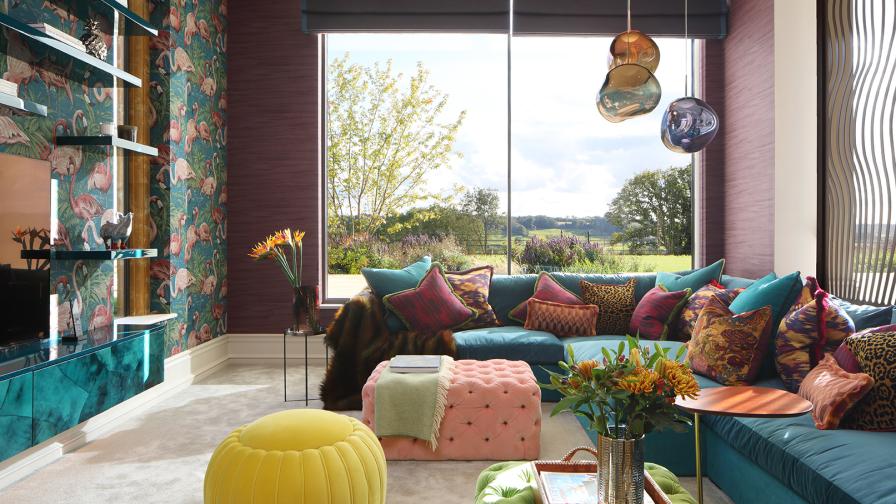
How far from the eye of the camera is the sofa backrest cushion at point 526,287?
4.94 metres

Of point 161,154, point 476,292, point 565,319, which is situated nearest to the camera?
point 161,154

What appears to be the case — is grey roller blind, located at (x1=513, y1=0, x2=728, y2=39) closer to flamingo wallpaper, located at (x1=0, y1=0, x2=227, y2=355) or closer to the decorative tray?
flamingo wallpaper, located at (x1=0, y1=0, x2=227, y2=355)

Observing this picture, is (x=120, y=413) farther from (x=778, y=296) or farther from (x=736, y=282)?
(x=736, y=282)

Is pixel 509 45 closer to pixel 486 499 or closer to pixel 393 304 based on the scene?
pixel 393 304

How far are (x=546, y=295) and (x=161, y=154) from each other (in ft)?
9.92

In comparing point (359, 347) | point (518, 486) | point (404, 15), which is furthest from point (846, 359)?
point (404, 15)

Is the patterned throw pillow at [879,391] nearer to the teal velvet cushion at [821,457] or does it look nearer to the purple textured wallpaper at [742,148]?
the teal velvet cushion at [821,457]

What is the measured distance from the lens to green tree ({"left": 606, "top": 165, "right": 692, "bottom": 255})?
5824mm

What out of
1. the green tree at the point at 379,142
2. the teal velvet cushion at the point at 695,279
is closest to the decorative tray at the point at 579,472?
the teal velvet cushion at the point at 695,279

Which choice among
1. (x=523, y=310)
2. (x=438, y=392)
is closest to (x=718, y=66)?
(x=523, y=310)

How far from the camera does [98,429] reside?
358cm

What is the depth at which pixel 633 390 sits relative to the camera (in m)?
1.65

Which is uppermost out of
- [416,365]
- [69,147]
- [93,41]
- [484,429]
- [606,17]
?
[606,17]

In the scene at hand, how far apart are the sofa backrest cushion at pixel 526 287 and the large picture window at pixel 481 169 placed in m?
0.79
